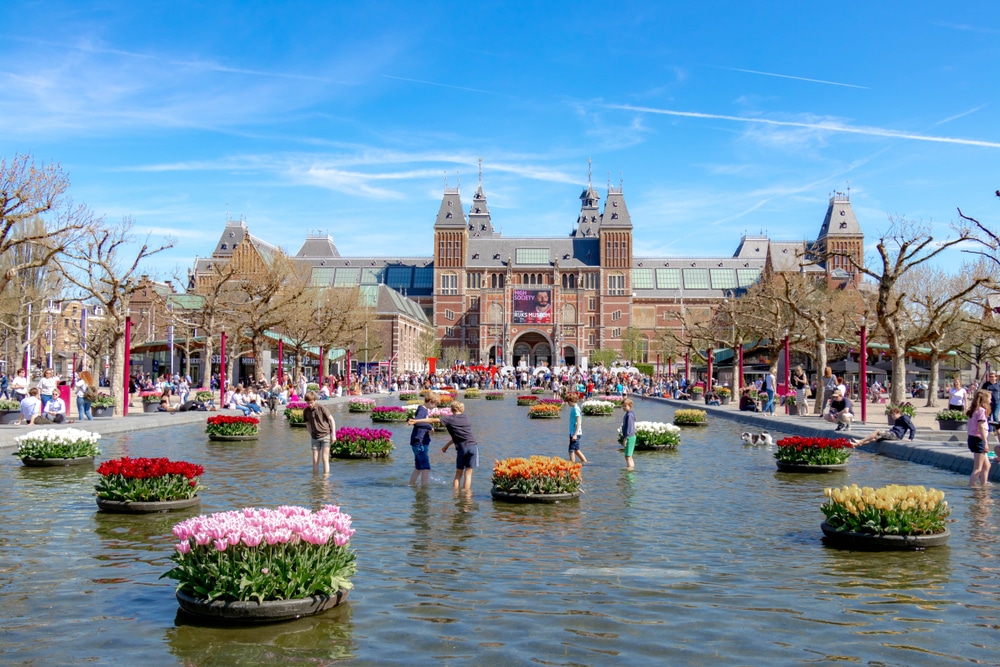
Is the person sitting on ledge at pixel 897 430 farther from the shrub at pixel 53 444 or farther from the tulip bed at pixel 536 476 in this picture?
the shrub at pixel 53 444

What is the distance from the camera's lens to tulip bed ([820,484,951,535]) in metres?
9.17

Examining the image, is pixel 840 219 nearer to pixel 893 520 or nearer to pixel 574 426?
pixel 574 426

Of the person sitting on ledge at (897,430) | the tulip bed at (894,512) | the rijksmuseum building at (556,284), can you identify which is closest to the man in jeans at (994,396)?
the person sitting on ledge at (897,430)

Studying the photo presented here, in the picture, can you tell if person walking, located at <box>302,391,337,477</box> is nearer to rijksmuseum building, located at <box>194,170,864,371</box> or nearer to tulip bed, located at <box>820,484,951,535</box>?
tulip bed, located at <box>820,484,951,535</box>

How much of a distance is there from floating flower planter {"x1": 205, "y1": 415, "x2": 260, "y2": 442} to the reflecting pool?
7313mm

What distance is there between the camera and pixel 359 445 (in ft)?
57.5

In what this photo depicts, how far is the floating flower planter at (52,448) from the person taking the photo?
15.5 meters

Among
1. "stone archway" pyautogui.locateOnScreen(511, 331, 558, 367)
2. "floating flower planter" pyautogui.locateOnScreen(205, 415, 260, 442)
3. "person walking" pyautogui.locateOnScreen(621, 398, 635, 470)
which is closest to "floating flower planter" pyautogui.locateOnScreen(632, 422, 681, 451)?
"person walking" pyautogui.locateOnScreen(621, 398, 635, 470)

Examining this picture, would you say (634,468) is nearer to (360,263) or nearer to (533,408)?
(533,408)

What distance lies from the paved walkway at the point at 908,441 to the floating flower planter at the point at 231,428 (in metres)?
14.5

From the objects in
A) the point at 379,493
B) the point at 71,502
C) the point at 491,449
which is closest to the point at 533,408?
the point at 491,449

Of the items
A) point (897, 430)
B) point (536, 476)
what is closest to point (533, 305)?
point (897, 430)

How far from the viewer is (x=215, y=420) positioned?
71.5 feet

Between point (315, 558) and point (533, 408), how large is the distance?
84.9 feet
